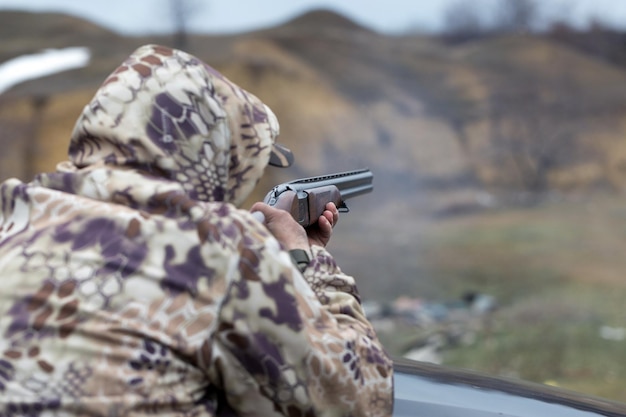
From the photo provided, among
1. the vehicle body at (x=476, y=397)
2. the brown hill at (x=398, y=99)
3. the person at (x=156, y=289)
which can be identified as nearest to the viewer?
the person at (x=156, y=289)

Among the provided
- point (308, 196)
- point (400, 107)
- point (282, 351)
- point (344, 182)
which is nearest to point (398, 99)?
point (400, 107)

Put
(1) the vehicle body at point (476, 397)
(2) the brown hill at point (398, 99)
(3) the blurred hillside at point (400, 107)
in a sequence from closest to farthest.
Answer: (1) the vehicle body at point (476, 397) → (3) the blurred hillside at point (400, 107) → (2) the brown hill at point (398, 99)

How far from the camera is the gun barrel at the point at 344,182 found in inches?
105

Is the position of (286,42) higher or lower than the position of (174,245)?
lower

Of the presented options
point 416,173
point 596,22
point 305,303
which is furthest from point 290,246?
point 596,22

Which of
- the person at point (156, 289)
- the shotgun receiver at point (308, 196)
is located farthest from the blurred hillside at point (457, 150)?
the person at point (156, 289)

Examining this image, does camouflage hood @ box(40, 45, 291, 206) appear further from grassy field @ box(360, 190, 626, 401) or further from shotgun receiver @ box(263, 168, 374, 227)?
grassy field @ box(360, 190, 626, 401)

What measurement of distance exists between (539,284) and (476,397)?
741 cm

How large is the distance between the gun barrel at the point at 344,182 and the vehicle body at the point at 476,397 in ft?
1.94

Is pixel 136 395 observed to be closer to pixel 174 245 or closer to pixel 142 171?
pixel 174 245

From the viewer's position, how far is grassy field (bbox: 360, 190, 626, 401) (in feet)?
21.9

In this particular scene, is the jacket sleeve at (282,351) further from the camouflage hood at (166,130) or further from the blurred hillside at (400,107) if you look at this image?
the blurred hillside at (400,107)

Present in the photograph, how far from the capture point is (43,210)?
169cm

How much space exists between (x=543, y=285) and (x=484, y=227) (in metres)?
3.16
